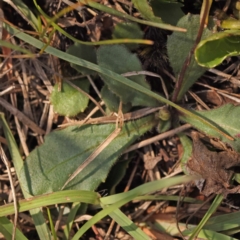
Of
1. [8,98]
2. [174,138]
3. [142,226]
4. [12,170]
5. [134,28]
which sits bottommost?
[142,226]

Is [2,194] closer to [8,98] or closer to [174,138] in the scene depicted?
[8,98]

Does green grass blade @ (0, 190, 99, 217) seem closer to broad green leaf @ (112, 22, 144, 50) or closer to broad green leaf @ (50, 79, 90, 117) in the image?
broad green leaf @ (50, 79, 90, 117)

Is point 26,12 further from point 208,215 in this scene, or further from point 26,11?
point 208,215

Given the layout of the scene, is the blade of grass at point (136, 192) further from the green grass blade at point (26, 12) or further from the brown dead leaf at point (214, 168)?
the green grass blade at point (26, 12)

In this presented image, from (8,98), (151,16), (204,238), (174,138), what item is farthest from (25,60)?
(204,238)

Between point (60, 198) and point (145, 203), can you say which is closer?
point (60, 198)

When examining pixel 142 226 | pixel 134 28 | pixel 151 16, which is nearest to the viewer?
pixel 151 16
